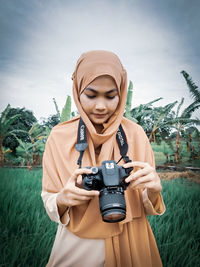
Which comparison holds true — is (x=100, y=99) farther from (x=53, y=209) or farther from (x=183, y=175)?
(x=183, y=175)

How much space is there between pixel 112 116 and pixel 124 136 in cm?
9

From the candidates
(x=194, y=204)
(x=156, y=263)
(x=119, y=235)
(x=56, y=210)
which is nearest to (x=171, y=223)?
(x=194, y=204)

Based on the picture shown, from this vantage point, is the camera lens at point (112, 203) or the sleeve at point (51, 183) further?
the sleeve at point (51, 183)

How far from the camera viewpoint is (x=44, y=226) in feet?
4.54

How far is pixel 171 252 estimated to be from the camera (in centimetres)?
127

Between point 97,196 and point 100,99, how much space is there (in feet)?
1.14

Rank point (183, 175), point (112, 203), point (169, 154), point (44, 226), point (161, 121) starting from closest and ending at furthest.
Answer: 1. point (112, 203)
2. point (44, 226)
3. point (183, 175)
4. point (169, 154)
5. point (161, 121)

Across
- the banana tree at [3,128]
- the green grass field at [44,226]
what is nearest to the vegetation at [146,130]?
the banana tree at [3,128]

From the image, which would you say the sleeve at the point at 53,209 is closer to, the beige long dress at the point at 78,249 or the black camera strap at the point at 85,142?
the beige long dress at the point at 78,249

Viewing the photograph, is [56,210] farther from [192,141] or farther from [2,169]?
[192,141]

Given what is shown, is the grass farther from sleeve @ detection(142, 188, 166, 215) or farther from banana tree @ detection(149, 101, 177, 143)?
sleeve @ detection(142, 188, 166, 215)

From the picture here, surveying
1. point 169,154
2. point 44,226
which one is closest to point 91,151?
point 44,226

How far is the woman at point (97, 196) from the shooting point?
2.12 ft

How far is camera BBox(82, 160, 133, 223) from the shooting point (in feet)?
1.73
